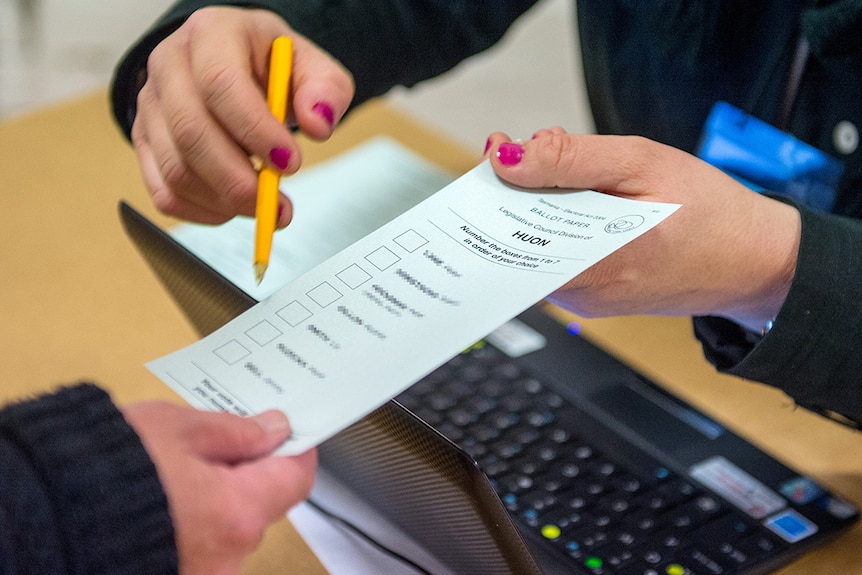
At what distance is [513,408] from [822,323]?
0.23 m

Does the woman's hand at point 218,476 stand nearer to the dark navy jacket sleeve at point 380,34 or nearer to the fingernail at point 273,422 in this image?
the fingernail at point 273,422

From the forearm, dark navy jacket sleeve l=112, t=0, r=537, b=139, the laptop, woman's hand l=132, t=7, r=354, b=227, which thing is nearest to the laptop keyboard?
the laptop

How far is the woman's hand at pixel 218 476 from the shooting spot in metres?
0.38

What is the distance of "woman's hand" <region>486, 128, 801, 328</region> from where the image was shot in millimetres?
534

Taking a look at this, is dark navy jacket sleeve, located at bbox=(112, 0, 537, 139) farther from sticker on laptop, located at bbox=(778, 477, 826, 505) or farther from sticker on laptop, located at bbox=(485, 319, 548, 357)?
sticker on laptop, located at bbox=(778, 477, 826, 505)

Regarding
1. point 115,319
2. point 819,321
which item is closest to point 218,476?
point 819,321

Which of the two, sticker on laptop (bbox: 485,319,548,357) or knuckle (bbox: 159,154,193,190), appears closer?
knuckle (bbox: 159,154,193,190)

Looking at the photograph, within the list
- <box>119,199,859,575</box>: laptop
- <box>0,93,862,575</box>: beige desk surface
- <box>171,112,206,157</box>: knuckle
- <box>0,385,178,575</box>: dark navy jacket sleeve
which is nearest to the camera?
<box>0,385,178,575</box>: dark navy jacket sleeve

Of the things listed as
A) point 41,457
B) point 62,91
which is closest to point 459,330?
point 41,457

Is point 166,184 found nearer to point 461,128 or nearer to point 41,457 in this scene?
point 41,457

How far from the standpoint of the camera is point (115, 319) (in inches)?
32.5

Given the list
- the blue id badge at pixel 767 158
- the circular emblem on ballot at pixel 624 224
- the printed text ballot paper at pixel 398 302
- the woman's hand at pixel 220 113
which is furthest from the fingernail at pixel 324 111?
the blue id badge at pixel 767 158

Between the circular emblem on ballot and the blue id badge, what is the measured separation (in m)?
0.29

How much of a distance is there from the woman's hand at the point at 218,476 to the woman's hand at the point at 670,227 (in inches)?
8.1
